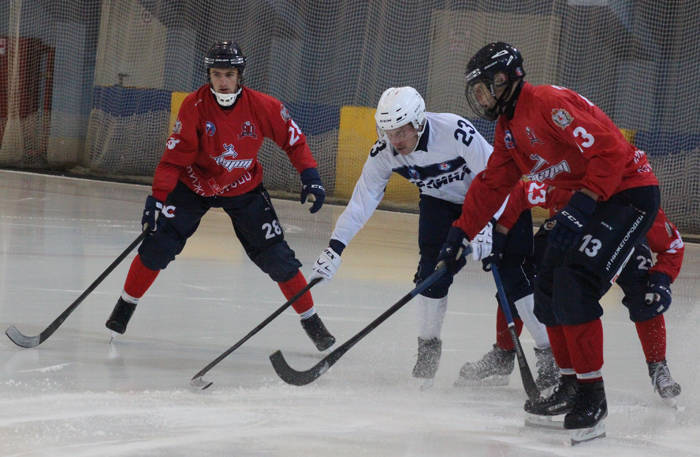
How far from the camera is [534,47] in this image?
998cm

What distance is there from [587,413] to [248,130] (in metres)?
1.82

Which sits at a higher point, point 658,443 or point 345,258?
point 658,443

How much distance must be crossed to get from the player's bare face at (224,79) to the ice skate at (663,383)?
1.91 metres

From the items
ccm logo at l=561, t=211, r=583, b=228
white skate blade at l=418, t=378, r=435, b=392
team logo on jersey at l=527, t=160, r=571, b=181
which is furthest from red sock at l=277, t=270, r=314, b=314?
ccm logo at l=561, t=211, r=583, b=228

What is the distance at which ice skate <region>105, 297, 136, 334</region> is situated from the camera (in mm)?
3926

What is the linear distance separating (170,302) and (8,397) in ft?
5.65

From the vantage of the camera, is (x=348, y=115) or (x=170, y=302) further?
(x=348, y=115)

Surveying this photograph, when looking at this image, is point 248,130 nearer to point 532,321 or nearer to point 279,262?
point 279,262

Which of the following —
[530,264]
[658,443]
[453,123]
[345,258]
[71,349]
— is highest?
[453,123]

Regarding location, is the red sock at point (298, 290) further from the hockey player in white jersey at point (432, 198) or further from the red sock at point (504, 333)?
the red sock at point (504, 333)

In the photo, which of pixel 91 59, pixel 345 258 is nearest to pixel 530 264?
pixel 345 258

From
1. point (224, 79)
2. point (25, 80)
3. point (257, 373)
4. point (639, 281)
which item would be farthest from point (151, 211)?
point (25, 80)

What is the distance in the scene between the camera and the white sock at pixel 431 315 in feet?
11.7

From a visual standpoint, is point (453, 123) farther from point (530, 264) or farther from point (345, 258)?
point (345, 258)
